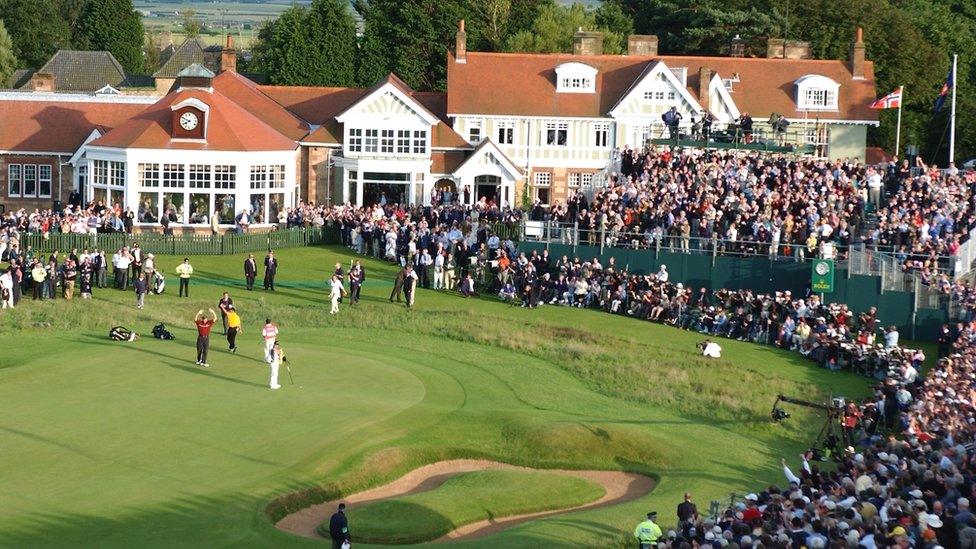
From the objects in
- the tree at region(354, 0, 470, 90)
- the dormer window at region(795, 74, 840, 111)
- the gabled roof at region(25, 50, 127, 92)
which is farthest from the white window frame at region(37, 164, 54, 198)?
the gabled roof at region(25, 50, 127, 92)

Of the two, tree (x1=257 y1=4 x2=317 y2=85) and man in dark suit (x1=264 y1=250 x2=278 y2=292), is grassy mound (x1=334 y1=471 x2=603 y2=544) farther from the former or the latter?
tree (x1=257 y1=4 x2=317 y2=85)

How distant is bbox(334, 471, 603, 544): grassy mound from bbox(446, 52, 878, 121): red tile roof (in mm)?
45935

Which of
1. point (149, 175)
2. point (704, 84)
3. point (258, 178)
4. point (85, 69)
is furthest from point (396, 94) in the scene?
point (85, 69)

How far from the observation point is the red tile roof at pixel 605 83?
81312 millimetres

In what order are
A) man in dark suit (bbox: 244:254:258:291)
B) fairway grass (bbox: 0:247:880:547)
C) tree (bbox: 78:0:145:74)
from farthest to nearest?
tree (bbox: 78:0:145:74) → man in dark suit (bbox: 244:254:258:291) → fairway grass (bbox: 0:247:880:547)

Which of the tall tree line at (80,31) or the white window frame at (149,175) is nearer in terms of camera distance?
the white window frame at (149,175)

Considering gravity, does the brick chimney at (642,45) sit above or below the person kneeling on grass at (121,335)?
above

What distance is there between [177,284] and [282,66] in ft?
150

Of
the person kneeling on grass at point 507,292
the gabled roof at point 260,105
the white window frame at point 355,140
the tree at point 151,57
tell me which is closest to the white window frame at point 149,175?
the gabled roof at point 260,105

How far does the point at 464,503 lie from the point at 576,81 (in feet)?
167

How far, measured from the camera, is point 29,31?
145750 mm

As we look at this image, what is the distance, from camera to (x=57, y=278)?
55031mm

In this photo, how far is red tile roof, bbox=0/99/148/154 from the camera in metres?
75.6

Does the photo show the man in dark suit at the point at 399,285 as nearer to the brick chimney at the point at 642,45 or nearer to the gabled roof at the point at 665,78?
the gabled roof at the point at 665,78
